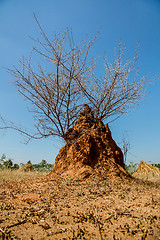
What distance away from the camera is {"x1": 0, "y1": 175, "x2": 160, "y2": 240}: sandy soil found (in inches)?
95.1

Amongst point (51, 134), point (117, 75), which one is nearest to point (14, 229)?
point (51, 134)

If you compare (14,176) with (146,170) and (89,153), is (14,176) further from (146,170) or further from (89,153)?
(146,170)

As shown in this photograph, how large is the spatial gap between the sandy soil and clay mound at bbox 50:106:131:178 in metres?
0.98

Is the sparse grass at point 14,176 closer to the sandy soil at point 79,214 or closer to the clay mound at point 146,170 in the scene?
the sandy soil at point 79,214

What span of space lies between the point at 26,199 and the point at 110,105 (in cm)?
448

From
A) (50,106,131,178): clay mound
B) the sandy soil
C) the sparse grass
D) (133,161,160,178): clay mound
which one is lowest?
the sandy soil

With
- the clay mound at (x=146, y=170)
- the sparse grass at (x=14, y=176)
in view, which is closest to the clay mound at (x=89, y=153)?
the sparse grass at (x=14, y=176)

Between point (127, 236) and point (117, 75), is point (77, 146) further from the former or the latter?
point (127, 236)

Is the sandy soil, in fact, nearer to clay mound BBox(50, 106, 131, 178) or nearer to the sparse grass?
clay mound BBox(50, 106, 131, 178)

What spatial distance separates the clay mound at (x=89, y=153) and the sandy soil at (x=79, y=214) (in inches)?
38.5

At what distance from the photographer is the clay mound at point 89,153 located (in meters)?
5.97

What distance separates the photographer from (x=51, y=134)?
22.9 ft

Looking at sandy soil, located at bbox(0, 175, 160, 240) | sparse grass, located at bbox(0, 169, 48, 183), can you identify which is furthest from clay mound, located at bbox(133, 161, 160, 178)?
sandy soil, located at bbox(0, 175, 160, 240)

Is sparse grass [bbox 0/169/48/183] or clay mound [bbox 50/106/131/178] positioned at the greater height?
clay mound [bbox 50/106/131/178]
